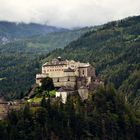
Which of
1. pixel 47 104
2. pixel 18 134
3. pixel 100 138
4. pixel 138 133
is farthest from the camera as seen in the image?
pixel 138 133

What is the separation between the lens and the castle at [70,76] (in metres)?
172

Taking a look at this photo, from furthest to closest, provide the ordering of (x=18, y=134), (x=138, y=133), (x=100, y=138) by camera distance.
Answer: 1. (x=138, y=133)
2. (x=100, y=138)
3. (x=18, y=134)

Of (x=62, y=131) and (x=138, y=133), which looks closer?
(x=62, y=131)

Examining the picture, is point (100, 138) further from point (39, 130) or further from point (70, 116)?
point (39, 130)

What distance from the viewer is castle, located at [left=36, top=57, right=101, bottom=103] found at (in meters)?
172

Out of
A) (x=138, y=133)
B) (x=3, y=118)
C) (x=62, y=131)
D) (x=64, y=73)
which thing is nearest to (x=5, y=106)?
(x=3, y=118)

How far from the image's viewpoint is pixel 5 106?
153250 millimetres

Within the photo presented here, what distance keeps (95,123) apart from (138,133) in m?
18.9

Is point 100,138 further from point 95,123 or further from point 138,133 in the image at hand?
point 138,133

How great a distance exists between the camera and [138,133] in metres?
174

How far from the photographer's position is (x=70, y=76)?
175 metres

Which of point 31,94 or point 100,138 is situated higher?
point 31,94

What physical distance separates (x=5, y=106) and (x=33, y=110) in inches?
304

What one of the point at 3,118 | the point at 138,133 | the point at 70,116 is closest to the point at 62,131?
the point at 70,116
